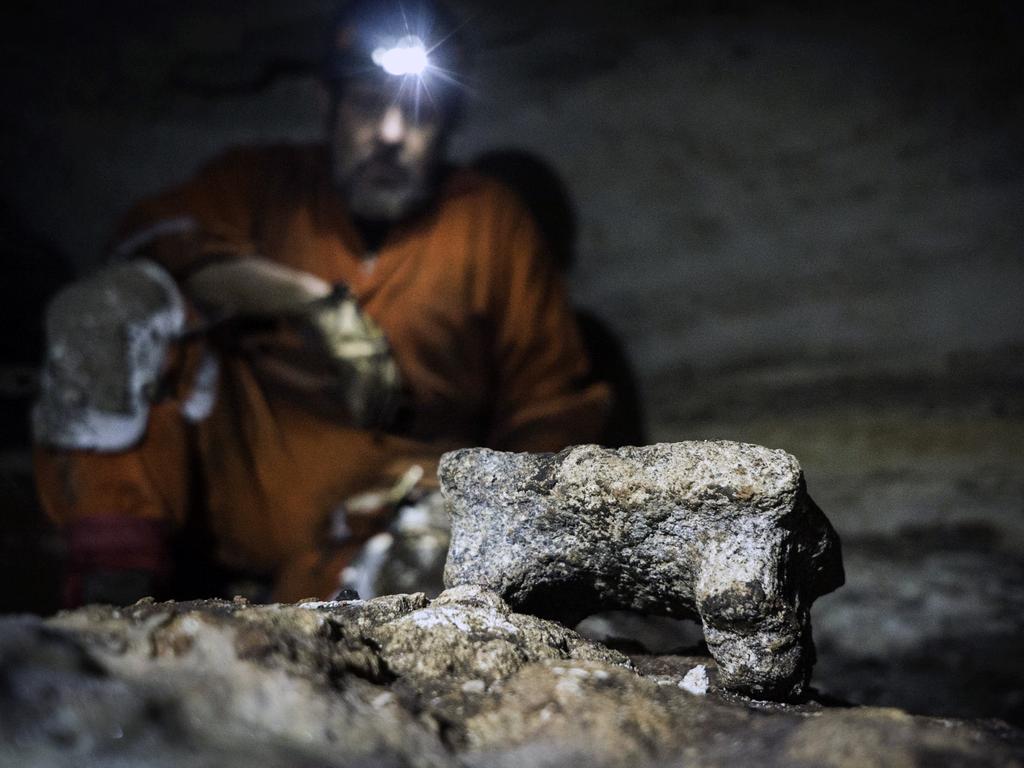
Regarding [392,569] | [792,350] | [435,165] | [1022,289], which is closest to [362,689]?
[392,569]

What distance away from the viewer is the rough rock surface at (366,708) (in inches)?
21.0

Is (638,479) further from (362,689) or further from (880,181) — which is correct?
(880,181)

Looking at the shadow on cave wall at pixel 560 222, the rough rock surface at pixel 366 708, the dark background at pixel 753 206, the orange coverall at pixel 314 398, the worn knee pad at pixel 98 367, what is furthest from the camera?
the shadow on cave wall at pixel 560 222

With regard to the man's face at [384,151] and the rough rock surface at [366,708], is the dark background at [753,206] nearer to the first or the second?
the man's face at [384,151]

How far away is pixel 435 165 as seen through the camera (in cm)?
227

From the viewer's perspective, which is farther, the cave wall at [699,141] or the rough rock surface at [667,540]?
the cave wall at [699,141]

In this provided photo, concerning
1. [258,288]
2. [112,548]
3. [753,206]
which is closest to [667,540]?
[112,548]

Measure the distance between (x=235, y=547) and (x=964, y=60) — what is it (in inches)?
96.5

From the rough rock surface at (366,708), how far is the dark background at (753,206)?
5.18ft

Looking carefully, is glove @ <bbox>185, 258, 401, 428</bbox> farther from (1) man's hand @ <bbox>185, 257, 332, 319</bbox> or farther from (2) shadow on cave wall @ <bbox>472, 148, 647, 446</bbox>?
(2) shadow on cave wall @ <bbox>472, 148, 647, 446</bbox>

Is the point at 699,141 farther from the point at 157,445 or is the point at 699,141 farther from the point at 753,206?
the point at 157,445

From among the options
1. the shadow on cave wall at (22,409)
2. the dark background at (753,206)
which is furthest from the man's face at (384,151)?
the shadow on cave wall at (22,409)

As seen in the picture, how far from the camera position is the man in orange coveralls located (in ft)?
6.17

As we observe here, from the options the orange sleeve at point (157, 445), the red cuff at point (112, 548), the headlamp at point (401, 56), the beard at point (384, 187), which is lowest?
the red cuff at point (112, 548)
